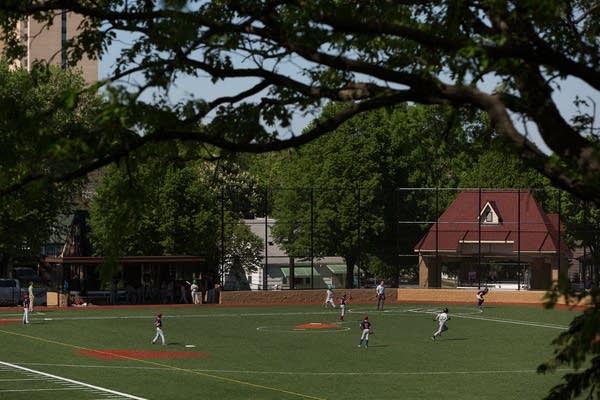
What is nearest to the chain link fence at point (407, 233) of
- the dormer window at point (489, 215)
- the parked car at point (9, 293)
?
the dormer window at point (489, 215)

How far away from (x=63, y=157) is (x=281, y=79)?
108 inches

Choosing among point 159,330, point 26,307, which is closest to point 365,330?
point 159,330

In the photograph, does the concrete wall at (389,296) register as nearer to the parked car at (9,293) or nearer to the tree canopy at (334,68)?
the parked car at (9,293)

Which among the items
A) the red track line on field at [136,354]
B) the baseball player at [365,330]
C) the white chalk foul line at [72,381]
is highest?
the baseball player at [365,330]

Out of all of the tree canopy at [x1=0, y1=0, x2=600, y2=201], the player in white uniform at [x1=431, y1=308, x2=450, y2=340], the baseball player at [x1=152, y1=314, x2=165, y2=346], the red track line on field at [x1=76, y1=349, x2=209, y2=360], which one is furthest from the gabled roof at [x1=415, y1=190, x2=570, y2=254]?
the tree canopy at [x1=0, y1=0, x2=600, y2=201]

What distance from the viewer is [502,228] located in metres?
93.8

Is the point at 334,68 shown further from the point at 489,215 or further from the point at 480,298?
the point at 489,215

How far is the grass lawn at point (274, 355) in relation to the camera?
39281 millimetres

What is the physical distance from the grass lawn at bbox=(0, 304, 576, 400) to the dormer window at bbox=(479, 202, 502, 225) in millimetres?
19878

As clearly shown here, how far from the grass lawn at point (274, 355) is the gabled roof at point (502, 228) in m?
17.3

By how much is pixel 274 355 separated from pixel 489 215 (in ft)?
159

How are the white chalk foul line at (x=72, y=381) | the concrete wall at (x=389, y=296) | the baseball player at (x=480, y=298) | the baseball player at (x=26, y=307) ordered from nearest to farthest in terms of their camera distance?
1. the white chalk foul line at (x=72, y=381)
2. the baseball player at (x=26, y=307)
3. the baseball player at (x=480, y=298)
4. the concrete wall at (x=389, y=296)

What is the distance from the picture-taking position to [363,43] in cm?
1664

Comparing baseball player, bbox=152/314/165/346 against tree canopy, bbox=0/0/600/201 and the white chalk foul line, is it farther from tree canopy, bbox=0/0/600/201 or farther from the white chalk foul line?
tree canopy, bbox=0/0/600/201
